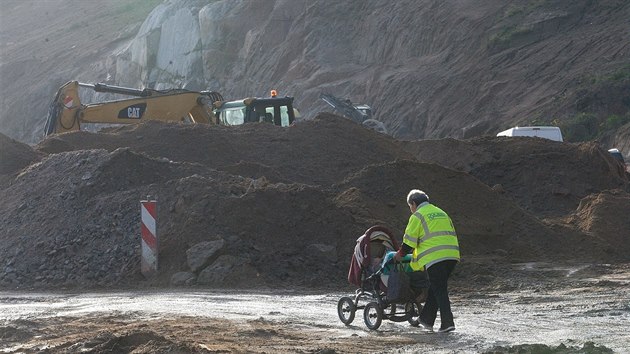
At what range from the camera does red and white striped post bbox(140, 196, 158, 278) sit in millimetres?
15836

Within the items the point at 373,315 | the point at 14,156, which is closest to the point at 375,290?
the point at 373,315

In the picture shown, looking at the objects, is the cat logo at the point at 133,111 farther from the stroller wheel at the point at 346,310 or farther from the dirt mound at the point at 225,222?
the stroller wheel at the point at 346,310

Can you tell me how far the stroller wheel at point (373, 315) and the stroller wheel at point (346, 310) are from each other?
0.17 meters

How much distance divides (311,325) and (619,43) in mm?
38395

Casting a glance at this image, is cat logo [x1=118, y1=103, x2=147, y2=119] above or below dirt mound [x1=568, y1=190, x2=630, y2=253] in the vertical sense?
above

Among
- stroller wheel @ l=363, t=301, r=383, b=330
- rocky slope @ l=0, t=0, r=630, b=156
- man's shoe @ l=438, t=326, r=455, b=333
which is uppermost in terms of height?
rocky slope @ l=0, t=0, r=630, b=156

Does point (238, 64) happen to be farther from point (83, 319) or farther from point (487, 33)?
point (83, 319)

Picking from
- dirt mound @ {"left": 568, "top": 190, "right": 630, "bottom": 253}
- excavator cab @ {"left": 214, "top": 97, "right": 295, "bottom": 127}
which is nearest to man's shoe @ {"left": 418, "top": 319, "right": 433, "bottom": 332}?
dirt mound @ {"left": 568, "top": 190, "right": 630, "bottom": 253}

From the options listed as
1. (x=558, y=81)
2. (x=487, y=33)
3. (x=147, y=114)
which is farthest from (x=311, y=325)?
(x=487, y=33)

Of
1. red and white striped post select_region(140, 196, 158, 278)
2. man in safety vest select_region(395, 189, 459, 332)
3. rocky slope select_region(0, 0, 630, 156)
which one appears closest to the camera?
man in safety vest select_region(395, 189, 459, 332)

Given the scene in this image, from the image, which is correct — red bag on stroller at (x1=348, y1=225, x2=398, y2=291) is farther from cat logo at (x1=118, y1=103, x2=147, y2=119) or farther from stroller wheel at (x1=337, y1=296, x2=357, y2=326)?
cat logo at (x1=118, y1=103, x2=147, y2=119)

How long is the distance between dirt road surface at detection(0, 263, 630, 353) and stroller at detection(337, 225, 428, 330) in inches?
5.7

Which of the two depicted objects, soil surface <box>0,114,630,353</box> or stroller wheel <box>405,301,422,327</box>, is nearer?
soil surface <box>0,114,630,353</box>

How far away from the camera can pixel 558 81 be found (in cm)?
4584
